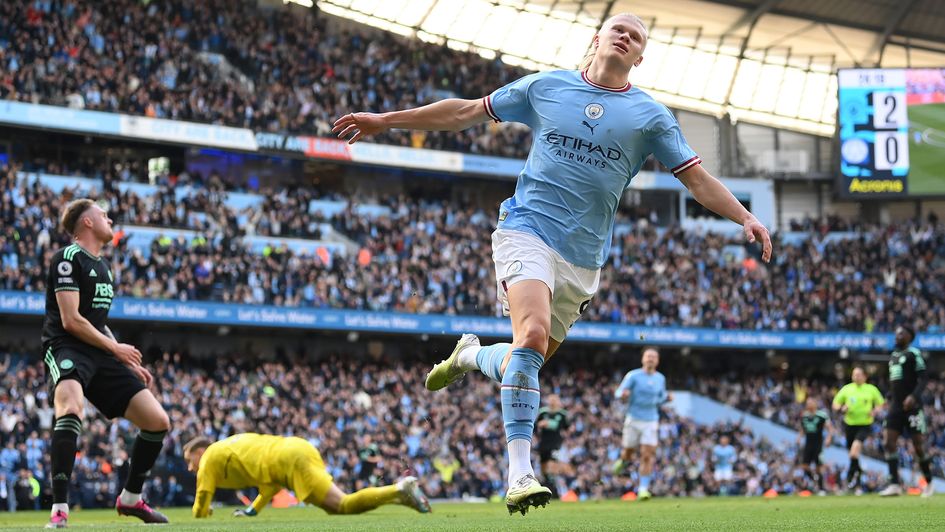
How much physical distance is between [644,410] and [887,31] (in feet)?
111

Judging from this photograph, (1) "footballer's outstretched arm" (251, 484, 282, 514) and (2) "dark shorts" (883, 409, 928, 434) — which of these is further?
(2) "dark shorts" (883, 409, 928, 434)

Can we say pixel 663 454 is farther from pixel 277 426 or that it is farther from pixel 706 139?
pixel 706 139

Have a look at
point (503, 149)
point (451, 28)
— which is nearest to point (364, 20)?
point (451, 28)

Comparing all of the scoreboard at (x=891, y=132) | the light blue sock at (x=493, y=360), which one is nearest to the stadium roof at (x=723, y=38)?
the scoreboard at (x=891, y=132)

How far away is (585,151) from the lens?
6785 millimetres

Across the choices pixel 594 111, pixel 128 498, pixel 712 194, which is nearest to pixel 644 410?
pixel 128 498

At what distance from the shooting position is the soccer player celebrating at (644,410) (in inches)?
712

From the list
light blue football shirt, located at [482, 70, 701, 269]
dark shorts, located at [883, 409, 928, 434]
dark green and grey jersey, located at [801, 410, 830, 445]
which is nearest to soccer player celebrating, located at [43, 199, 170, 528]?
light blue football shirt, located at [482, 70, 701, 269]

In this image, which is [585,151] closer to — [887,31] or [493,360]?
[493,360]

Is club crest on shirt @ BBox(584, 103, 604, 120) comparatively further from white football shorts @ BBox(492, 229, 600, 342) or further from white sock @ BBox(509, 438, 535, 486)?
white sock @ BBox(509, 438, 535, 486)

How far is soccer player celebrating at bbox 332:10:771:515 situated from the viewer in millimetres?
6676

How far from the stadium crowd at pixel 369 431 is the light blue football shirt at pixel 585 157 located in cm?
1747

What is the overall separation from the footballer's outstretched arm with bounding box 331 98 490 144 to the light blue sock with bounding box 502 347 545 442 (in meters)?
1.49

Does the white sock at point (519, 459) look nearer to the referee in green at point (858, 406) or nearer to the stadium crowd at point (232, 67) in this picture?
the referee in green at point (858, 406)
